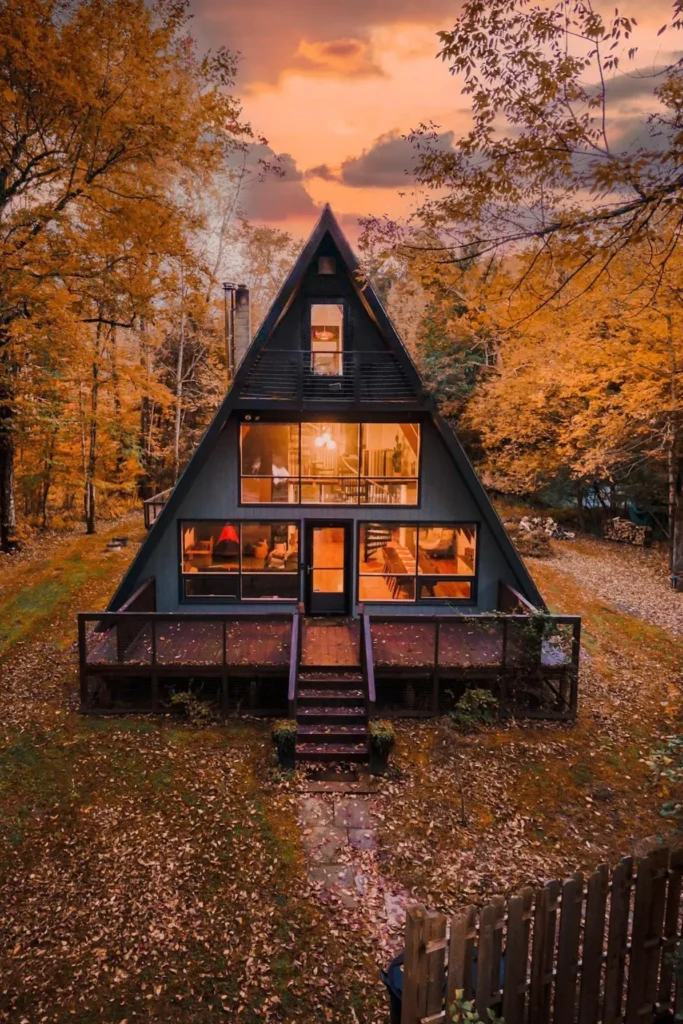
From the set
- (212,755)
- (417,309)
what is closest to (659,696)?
(212,755)

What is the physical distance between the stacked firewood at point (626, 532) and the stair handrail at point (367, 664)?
16.2 meters

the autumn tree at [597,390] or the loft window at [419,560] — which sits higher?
the autumn tree at [597,390]

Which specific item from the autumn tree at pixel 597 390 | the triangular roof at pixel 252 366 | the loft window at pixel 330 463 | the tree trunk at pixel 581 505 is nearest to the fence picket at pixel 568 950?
the triangular roof at pixel 252 366

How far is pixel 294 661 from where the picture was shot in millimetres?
9031

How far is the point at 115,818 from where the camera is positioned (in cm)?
686

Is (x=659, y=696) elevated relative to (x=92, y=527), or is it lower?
lower

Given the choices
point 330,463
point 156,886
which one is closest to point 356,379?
point 330,463

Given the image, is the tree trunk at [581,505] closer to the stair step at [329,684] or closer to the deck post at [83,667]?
the stair step at [329,684]

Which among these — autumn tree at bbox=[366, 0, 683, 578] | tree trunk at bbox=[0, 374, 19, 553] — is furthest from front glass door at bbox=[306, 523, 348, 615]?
tree trunk at bbox=[0, 374, 19, 553]

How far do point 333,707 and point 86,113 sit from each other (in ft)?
43.3

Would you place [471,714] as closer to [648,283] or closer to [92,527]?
[648,283]

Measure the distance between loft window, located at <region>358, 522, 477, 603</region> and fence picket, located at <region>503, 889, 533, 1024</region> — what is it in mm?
8024

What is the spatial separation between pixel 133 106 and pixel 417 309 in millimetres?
23205

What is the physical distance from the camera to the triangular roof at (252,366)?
34.7 ft
